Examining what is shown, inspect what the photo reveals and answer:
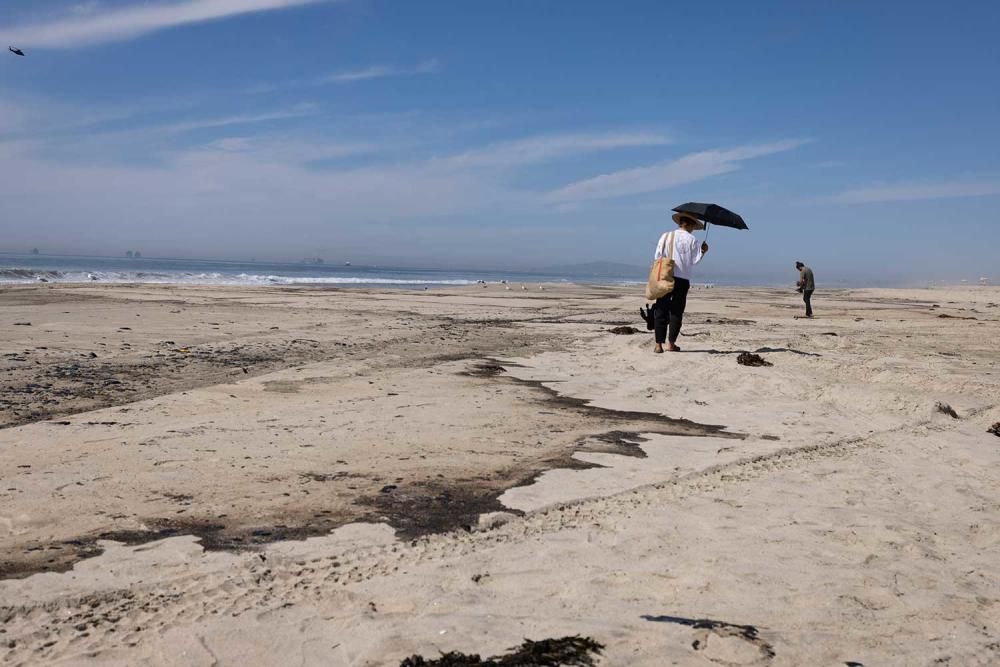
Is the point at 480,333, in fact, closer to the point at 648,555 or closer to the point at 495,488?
the point at 495,488

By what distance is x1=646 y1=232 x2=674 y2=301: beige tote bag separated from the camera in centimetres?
931

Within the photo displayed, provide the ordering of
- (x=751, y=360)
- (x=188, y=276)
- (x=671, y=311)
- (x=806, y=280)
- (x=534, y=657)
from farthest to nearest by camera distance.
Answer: (x=188, y=276) < (x=806, y=280) < (x=671, y=311) < (x=751, y=360) < (x=534, y=657)

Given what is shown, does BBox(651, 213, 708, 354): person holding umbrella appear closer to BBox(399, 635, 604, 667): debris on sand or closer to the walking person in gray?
BBox(399, 635, 604, 667): debris on sand

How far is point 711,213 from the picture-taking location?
9695 mm

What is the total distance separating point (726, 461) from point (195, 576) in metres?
3.16

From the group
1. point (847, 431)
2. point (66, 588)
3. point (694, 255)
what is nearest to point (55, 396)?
point (66, 588)

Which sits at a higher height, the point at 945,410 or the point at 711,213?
the point at 711,213

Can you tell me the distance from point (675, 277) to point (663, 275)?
0.67ft

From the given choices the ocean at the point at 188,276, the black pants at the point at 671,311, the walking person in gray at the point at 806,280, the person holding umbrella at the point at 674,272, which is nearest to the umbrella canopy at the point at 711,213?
the person holding umbrella at the point at 674,272

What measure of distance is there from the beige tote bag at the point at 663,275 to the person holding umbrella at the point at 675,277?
0.5 inches

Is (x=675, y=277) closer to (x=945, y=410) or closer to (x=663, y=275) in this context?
(x=663, y=275)

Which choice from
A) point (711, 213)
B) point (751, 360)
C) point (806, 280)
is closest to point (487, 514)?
point (751, 360)

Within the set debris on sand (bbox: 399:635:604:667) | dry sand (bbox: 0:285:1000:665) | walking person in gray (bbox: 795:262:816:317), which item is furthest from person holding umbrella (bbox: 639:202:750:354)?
walking person in gray (bbox: 795:262:816:317)

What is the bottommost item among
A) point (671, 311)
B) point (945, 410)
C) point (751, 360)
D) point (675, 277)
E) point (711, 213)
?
point (945, 410)
